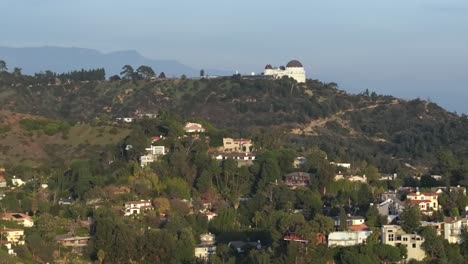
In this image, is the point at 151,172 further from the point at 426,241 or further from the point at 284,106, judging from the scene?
the point at 284,106

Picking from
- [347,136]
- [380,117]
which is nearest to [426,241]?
[347,136]

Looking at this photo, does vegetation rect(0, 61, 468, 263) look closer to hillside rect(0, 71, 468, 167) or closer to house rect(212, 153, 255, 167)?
hillside rect(0, 71, 468, 167)

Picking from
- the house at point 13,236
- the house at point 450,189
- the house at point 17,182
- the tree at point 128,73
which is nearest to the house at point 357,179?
the house at point 450,189

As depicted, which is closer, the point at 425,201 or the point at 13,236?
the point at 13,236

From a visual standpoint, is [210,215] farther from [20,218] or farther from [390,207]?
[20,218]

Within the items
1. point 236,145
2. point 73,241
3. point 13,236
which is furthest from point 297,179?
point 13,236
